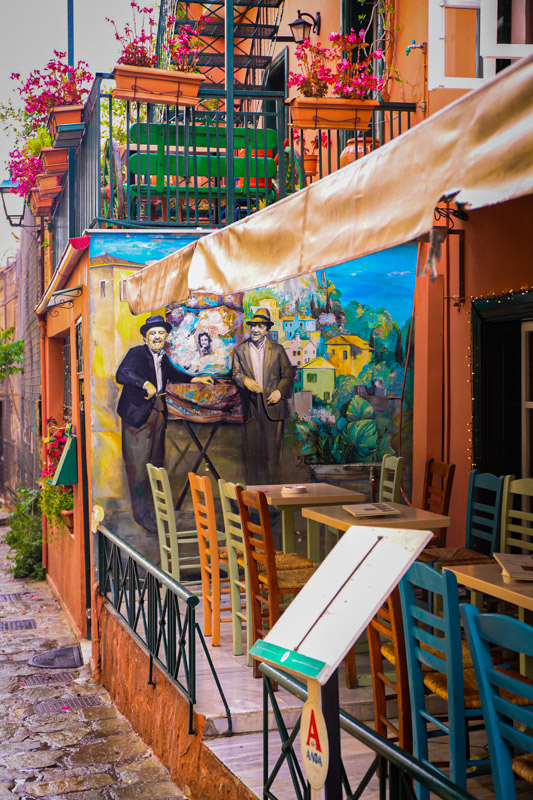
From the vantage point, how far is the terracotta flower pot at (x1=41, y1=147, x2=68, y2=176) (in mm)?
9250

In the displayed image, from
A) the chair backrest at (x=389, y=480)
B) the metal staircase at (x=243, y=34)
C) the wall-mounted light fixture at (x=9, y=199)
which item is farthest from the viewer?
the wall-mounted light fixture at (x=9, y=199)

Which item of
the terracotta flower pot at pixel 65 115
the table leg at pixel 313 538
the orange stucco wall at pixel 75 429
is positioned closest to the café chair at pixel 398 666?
the table leg at pixel 313 538

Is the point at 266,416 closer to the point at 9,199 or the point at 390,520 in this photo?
the point at 390,520

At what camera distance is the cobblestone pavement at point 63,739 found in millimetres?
5215

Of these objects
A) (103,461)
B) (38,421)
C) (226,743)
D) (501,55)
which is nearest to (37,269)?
(38,421)

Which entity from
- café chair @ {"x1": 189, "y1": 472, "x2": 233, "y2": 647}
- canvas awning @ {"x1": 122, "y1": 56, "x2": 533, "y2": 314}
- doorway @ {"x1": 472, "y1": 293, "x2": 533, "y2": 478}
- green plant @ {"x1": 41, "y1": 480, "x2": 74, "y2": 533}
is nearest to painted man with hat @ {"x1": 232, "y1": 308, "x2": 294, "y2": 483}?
café chair @ {"x1": 189, "y1": 472, "x2": 233, "y2": 647}

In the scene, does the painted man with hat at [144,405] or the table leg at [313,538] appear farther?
the painted man with hat at [144,405]

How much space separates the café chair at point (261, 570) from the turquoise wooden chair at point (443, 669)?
144cm

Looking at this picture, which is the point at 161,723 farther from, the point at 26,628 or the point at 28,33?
the point at 28,33

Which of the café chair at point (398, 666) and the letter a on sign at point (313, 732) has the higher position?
the letter a on sign at point (313, 732)

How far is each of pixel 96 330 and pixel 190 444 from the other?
1262 mm

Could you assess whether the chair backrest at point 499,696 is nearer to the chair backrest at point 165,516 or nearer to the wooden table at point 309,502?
the wooden table at point 309,502

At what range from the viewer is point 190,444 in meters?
7.56

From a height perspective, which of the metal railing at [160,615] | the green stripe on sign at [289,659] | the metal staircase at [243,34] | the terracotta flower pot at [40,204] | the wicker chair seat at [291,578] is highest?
the metal staircase at [243,34]
